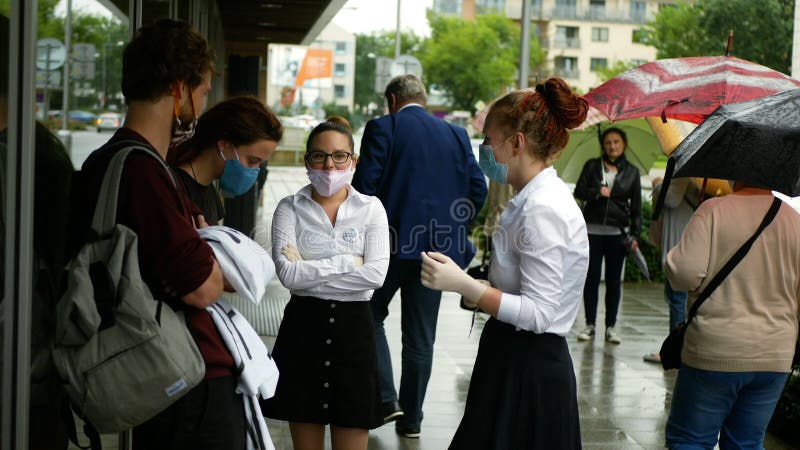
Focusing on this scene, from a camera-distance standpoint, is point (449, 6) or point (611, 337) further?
point (449, 6)

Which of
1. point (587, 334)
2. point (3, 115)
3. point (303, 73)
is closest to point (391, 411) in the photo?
point (3, 115)

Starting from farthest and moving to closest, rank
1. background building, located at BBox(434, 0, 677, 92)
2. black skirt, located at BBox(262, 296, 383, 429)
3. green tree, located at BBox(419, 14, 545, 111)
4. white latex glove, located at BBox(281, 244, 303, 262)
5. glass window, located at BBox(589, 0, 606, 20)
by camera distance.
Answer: glass window, located at BBox(589, 0, 606, 20) < background building, located at BBox(434, 0, 677, 92) < green tree, located at BBox(419, 14, 545, 111) < white latex glove, located at BBox(281, 244, 303, 262) < black skirt, located at BBox(262, 296, 383, 429)

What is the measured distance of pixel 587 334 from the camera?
9930mm

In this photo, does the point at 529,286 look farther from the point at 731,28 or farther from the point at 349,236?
the point at 731,28

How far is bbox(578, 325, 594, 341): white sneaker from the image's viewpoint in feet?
32.4

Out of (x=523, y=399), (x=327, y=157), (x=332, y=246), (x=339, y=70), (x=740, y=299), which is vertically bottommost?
(x=523, y=399)

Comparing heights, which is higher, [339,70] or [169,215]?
[339,70]

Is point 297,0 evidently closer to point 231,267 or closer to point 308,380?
point 308,380

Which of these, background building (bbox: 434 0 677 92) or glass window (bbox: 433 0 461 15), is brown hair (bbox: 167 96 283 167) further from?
glass window (bbox: 433 0 461 15)

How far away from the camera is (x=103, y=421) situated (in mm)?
2760

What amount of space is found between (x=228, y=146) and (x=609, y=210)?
619 cm

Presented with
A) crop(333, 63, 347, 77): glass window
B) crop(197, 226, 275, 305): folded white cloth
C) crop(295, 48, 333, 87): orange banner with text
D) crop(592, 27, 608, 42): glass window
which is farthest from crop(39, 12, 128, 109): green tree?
crop(333, 63, 347, 77): glass window

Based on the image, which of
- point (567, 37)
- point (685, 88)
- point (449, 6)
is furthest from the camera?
point (449, 6)

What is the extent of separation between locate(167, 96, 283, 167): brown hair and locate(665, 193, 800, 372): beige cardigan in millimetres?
1768
